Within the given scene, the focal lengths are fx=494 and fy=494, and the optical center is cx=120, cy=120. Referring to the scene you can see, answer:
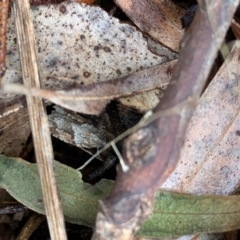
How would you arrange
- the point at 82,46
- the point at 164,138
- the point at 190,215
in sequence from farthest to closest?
1. the point at 82,46
2. the point at 190,215
3. the point at 164,138

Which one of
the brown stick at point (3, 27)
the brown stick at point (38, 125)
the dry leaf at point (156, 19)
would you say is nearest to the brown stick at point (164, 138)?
the brown stick at point (38, 125)

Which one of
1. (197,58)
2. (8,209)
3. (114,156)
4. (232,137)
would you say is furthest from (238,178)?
(8,209)

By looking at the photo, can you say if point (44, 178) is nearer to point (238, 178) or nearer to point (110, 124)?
point (110, 124)

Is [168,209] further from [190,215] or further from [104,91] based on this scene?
[104,91]

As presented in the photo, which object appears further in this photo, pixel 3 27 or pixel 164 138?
pixel 3 27

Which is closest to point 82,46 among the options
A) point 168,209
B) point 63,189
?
point 63,189

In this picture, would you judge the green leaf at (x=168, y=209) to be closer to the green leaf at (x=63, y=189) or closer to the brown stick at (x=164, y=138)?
the green leaf at (x=63, y=189)

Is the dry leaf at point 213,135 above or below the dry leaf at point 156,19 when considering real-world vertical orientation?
below
